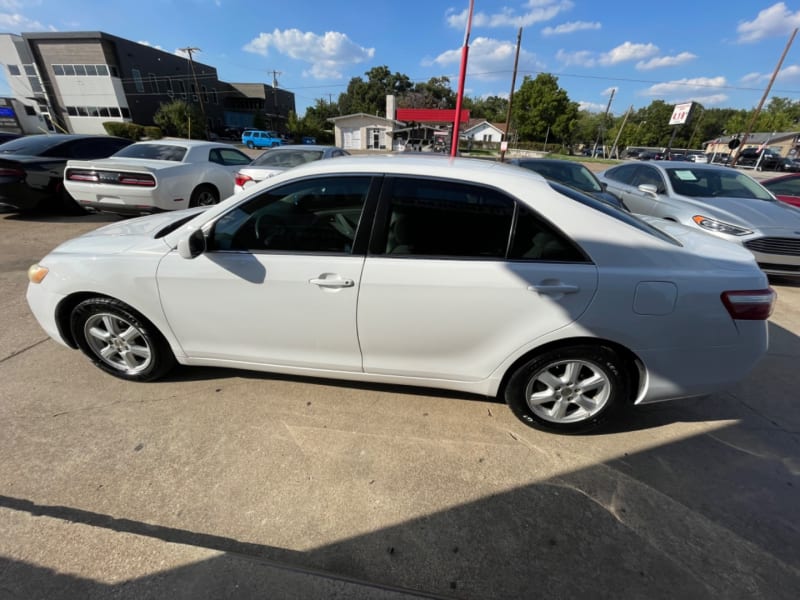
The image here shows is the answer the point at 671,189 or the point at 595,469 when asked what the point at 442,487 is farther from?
the point at 671,189

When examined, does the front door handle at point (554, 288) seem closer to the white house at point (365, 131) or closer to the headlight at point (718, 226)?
the headlight at point (718, 226)

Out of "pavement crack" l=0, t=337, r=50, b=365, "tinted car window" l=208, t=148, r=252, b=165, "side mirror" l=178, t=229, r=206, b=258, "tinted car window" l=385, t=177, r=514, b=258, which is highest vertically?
"tinted car window" l=385, t=177, r=514, b=258

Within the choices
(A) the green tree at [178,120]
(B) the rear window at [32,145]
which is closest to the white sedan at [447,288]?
(B) the rear window at [32,145]

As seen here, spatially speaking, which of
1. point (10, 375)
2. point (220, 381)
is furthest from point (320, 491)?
point (10, 375)

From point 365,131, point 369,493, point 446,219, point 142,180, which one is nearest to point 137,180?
point 142,180

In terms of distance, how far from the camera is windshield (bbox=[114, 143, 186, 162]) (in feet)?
22.5

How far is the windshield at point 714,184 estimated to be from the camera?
5.71m

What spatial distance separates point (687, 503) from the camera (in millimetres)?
1966

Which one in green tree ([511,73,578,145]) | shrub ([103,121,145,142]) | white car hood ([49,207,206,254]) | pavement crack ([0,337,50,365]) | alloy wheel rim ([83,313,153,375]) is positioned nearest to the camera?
white car hood ([49,207,206,254])

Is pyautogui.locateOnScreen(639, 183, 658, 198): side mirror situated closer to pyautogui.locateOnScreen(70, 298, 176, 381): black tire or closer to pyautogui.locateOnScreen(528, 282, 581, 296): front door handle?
pyautogui.locateOnScreen(528, 282, 581, 296): front door handle

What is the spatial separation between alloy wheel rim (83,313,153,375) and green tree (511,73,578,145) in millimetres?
64846

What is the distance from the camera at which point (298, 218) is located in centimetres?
230

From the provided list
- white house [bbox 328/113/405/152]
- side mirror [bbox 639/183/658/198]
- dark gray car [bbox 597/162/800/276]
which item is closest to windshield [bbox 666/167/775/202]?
dark gray car [bbox 597/162/800/276]

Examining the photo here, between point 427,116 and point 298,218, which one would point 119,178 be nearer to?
point 298,218
